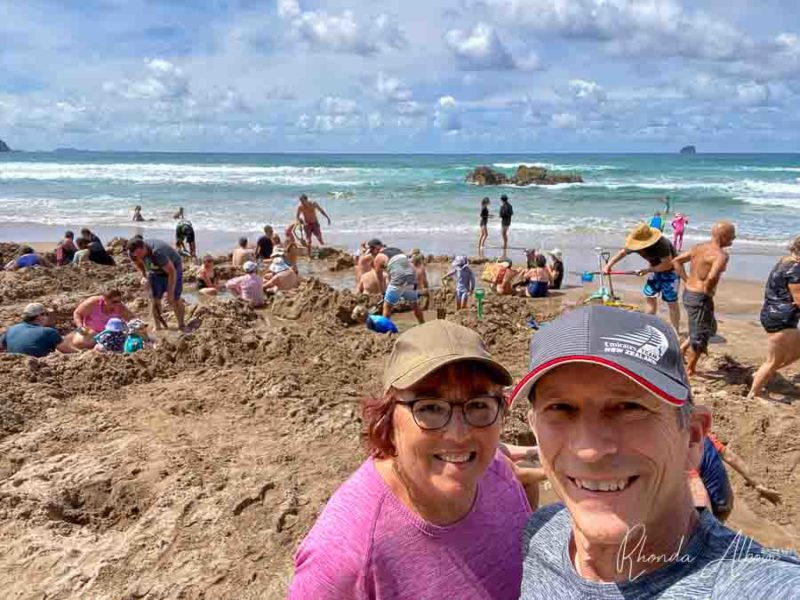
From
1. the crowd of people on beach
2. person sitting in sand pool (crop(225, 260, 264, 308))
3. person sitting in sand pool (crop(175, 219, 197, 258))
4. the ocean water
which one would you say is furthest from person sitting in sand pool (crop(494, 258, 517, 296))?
the crowd of people on beach

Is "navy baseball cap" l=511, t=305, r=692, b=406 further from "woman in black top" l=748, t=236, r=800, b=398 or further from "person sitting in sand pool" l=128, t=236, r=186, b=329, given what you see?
"person sitting in sand pool" l=128, t=236, r=186, b=329

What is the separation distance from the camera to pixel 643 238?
7.54m

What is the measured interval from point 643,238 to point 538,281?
145 inches

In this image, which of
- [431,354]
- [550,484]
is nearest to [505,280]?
[431,354]

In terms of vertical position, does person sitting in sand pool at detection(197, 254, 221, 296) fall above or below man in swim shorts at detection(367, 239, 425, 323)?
below

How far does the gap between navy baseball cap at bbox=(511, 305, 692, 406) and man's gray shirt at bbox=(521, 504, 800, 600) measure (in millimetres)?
262

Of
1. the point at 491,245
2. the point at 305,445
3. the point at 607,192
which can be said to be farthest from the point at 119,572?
the point at 607,192

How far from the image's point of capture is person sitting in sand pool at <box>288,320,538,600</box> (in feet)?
5.16

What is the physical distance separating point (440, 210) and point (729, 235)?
2078 centimetres

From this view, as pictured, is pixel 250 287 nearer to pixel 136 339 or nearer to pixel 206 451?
pixel 136 339

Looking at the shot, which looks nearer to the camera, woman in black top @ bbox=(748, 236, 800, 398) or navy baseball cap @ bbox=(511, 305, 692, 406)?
navy baseball cap @ bbox=(511, 305, 692, 406)

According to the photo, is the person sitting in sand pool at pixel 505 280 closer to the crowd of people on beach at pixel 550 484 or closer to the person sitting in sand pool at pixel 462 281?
the person sitting in sand pool at pixel 462 281

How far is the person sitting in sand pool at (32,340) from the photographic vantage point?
22.1 ft

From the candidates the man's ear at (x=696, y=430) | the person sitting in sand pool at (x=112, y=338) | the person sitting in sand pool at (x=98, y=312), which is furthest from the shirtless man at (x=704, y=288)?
the person sitting in sand pool at (x=98, y=312)
